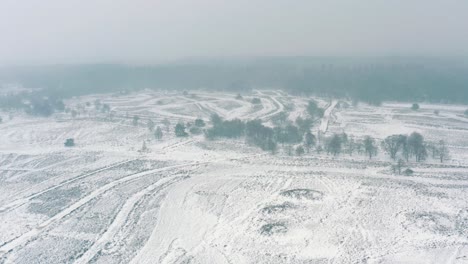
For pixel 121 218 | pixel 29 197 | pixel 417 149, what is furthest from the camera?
pixel 417 149

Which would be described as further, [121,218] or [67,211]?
[67,211]

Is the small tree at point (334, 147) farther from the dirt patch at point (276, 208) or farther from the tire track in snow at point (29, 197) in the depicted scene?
the tire track in snow at point (29, 197)

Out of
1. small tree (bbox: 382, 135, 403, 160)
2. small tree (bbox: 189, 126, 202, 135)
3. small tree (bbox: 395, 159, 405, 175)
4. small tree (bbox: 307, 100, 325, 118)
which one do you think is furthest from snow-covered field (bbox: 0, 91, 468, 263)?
small tree (bbox: 307, 100, 325, 118)

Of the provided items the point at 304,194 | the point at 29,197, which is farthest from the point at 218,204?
the point at 29,197

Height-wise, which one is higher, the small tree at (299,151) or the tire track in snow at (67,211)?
the small tree at (299,151)

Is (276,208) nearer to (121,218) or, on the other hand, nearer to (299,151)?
(121,218)

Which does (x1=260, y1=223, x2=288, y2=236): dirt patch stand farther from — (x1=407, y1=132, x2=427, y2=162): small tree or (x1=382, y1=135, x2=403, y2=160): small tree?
(x1=407, y1=132, x2=427, y2=162): small tree

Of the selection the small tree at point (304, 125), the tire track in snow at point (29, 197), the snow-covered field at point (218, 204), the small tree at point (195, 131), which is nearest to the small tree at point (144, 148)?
the snow-covered field at point (218, 204)

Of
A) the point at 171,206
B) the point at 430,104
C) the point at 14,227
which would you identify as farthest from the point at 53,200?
the point at 430,104
